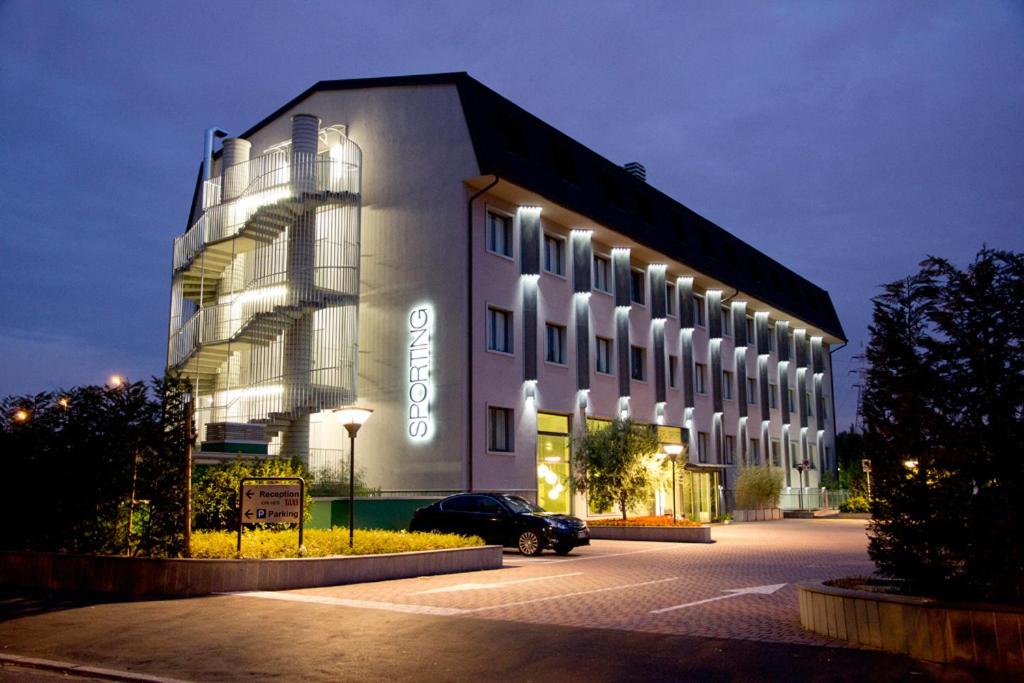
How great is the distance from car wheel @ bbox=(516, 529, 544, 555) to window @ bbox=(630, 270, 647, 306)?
18.5 metres

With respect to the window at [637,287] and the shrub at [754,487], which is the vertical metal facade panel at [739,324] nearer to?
the shrub at [754,487]

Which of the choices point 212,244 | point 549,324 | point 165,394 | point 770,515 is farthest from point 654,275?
point 165,394

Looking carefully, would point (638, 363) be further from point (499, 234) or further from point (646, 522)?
point (499, 234)

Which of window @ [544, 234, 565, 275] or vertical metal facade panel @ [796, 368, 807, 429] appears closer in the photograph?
window @ [544, 234, 565, 275]

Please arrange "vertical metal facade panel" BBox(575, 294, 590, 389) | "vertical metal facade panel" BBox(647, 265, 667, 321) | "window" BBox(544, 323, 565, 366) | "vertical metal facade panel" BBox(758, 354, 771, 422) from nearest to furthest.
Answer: "window" BBox(544, 323, 565, 366), "vertical metal facade panel" BBox(575, 294, 590, 389), "vertical metal facade panel" BBox(647, 265, 667, 321), "vertical metal facade panel" BBox(758, 354, 771, 422)

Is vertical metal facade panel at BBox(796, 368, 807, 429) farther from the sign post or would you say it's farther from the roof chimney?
the sign post

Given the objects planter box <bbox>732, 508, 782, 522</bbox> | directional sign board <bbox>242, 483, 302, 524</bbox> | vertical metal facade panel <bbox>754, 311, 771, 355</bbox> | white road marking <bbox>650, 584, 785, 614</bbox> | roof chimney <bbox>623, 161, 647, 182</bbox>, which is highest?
roof chimney <bbox>623, 161, 647, 182</bbox>

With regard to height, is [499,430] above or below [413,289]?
below

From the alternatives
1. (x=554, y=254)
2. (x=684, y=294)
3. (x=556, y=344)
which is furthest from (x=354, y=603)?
(x=684, y=294)

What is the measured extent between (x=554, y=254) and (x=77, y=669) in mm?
26019

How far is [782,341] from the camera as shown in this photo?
174 feet

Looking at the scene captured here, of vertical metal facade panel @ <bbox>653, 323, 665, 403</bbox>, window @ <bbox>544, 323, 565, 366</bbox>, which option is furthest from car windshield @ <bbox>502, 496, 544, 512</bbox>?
vertical metal facade panel @ <bbox>653, 323, 665, 403</bbox>

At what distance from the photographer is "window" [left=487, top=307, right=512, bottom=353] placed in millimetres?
29219

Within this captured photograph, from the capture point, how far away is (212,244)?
1198 inches
